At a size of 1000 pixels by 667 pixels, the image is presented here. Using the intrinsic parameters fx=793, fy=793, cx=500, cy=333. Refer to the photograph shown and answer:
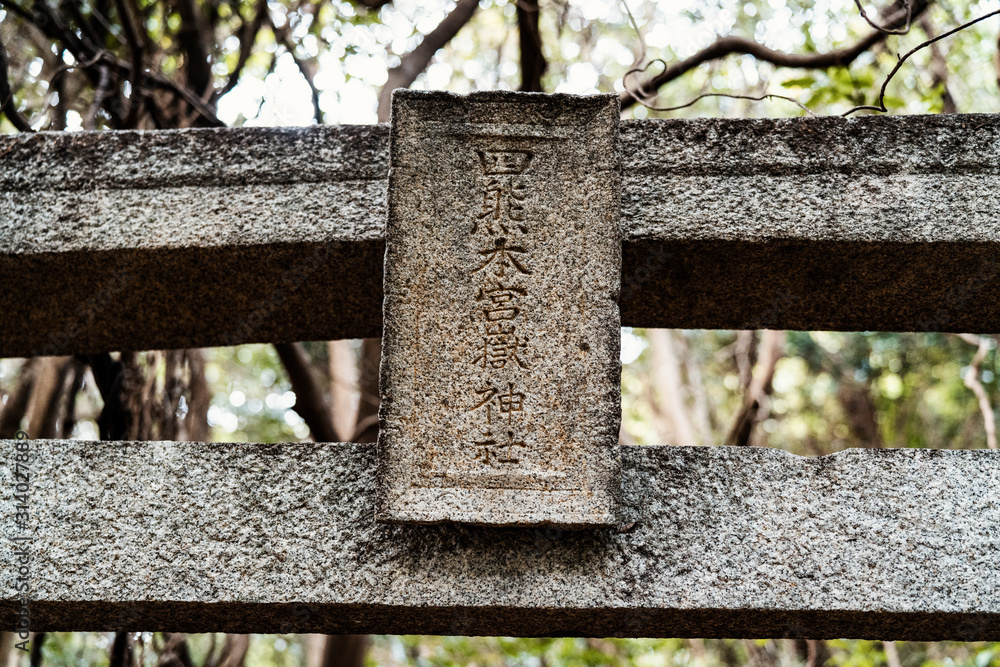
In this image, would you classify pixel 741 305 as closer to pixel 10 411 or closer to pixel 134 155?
pixel 134 155

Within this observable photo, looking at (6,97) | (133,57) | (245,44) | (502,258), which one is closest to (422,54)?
(245,44)

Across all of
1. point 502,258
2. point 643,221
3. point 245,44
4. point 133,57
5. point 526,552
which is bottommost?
point 526,552

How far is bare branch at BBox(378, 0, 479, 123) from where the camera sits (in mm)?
3719

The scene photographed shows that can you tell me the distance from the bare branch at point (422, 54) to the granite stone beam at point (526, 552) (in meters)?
2.32

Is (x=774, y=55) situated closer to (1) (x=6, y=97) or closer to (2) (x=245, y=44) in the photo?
(2) (x=245, y=44)

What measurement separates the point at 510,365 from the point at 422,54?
254 cm

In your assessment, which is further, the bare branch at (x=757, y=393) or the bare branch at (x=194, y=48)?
the bare branch at (x=757, y=393)

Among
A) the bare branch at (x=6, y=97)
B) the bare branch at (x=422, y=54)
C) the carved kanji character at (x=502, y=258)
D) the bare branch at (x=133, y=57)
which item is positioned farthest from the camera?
the bare branch at (x=422, y=54)

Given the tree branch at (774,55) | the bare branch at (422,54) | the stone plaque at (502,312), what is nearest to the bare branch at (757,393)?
the tree branch at (774,55)

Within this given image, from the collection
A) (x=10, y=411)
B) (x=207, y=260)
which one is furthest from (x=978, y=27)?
(x=10, y=411)

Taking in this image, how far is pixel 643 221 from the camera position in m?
1.86

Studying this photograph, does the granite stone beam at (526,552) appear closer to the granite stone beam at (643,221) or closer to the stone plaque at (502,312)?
the stone plaque at (502,312)

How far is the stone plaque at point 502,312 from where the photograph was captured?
1.62 m

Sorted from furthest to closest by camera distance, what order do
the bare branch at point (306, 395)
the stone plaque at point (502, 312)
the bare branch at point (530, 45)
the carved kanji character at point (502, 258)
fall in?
the bare branch at point (530, 45)
the bare branch at point (306, 395)
the carved kanji character at point (502, 258)
the stone plaque at point (502, 312)
